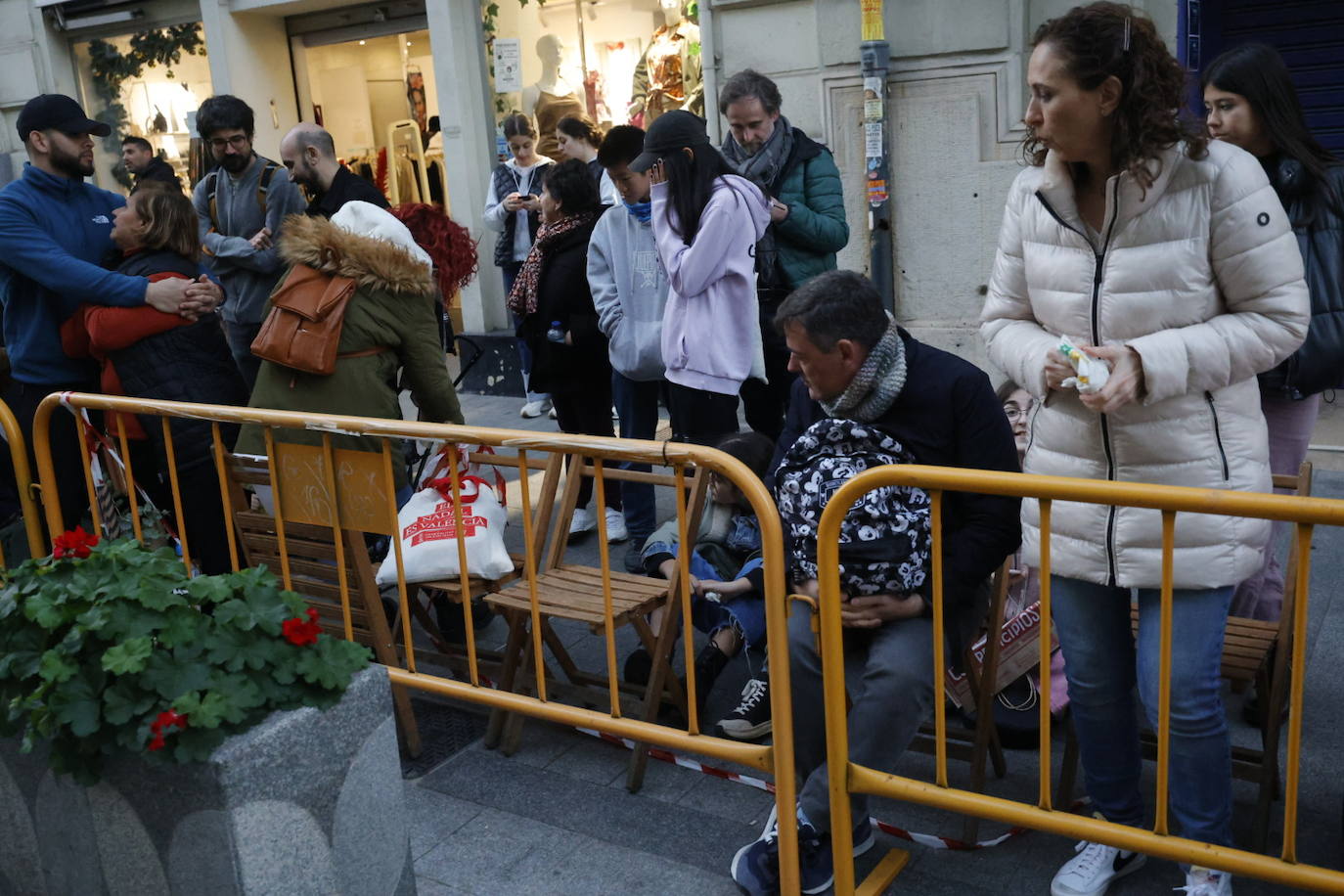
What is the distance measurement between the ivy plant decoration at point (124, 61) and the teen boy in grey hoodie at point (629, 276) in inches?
301

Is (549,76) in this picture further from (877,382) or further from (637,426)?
(877,382)

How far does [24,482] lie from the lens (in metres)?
4.35

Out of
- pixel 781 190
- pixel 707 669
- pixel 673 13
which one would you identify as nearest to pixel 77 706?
pixel 707 669

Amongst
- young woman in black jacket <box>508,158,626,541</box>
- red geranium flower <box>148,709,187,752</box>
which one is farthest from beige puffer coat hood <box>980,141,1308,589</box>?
young woman in black jacket <box>508,158,626,541</box>

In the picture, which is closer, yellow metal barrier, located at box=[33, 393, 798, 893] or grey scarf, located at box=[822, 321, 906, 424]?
yellow metal barrier, located at box=[33, 393, 798, 893]

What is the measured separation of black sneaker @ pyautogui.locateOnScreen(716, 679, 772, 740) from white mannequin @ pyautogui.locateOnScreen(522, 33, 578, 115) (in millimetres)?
6975

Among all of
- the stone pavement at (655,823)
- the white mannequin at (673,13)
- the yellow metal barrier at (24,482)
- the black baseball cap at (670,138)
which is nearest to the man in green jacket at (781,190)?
the black baseball cap at (670,138)

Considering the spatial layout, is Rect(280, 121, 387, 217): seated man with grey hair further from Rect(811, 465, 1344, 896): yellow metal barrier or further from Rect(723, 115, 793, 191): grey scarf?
Rect(811, 465, 1344, 896): yellow metal barrier

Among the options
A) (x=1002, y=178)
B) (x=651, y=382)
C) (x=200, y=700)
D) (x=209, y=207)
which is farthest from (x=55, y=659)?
(x=1002, y=178)

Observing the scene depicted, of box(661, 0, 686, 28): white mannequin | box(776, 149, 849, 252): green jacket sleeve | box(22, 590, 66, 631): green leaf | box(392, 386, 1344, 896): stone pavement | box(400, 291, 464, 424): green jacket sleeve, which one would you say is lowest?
box(392, 386, 1344, 896): stone pavement

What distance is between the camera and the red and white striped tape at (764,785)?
329cm

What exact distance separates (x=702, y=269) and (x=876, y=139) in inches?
115

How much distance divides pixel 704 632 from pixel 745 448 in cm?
71

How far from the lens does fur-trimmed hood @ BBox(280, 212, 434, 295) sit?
169 inches
